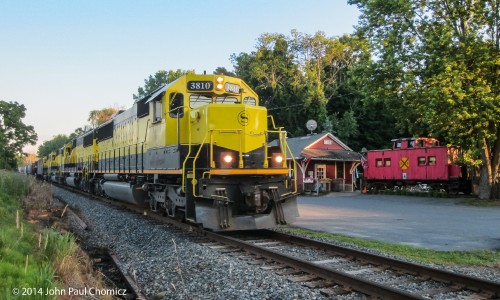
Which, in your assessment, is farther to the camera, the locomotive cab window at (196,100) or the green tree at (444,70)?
the green tree at (444,70)

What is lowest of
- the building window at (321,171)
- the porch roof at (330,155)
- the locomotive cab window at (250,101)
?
the building window at (321,171)

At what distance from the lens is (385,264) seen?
23.8ft

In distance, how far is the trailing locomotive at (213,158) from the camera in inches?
382

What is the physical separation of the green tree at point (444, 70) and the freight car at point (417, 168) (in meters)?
3.90

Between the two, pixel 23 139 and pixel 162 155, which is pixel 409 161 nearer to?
pixel 162 155

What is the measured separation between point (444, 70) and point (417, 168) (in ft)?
37.2

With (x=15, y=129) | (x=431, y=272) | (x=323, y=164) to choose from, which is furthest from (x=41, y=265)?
(x=15, y=129)

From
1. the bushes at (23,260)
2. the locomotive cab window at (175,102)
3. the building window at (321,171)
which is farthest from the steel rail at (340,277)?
the building window at (321,171)

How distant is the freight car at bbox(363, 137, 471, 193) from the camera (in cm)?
2853

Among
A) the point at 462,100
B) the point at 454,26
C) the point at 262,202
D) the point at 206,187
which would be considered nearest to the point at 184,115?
the point at 206,187

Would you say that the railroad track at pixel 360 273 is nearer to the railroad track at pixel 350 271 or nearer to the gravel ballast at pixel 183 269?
the railroad track at pixel 350 271

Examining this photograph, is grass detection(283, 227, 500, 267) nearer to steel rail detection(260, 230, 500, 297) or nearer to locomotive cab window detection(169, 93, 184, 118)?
steel rail detection(260, 230, 500, 297)

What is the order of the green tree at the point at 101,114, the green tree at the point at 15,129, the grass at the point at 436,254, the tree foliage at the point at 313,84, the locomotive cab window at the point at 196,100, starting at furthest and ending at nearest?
1. the green tree at the point at 101,114
2. the tree foliage at the point at 313,84
3. the green tree at the point at 15,129
4. the locomotive cab window at the point at 196,100
5. the grass at the point at 436,254

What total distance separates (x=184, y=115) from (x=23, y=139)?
4059 cm
